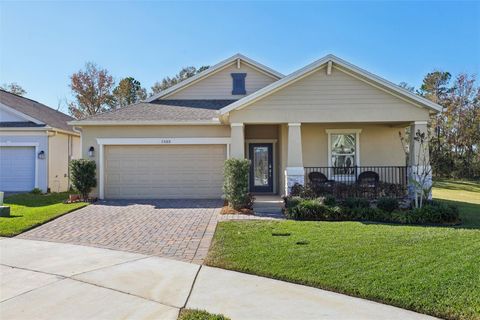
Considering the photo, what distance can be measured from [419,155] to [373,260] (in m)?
8.04

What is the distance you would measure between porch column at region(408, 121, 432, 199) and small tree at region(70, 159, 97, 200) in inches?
474

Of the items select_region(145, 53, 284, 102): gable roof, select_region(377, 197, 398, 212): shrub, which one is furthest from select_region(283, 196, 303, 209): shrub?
select_region(145, 53, 284, 102): gable roof

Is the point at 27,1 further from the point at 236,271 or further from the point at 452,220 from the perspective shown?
the point at 452,220

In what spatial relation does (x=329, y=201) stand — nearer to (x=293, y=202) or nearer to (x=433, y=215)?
(x=293, y=202)

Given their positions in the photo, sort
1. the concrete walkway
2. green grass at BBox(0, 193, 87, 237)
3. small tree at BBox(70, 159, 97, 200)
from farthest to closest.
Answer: small tree at BBox(70, 159, 97, 200) < green grass at BBox(0, 193, 87, 237) < the concrete walkway

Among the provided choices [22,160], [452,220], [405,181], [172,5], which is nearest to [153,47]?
[172,5]

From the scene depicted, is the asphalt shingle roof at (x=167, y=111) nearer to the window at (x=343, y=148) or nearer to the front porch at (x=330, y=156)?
the front porch at (x=330, y=156)

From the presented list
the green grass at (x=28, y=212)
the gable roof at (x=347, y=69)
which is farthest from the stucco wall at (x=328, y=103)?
the green grass at (x=28, y=212)

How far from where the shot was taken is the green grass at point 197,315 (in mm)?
3862

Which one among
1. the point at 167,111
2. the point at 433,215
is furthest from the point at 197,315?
the point at 167,111

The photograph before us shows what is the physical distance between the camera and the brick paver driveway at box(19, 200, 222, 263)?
7.02m

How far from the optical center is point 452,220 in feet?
31.6

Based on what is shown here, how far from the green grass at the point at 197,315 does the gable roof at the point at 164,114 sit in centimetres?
1053

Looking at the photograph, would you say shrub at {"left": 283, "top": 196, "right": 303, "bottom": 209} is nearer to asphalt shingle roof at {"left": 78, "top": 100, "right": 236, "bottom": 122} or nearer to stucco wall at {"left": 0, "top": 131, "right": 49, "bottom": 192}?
asphalt shingle roof at {"left": 78, "top": 100, "right": 236, "bottom": 122}
